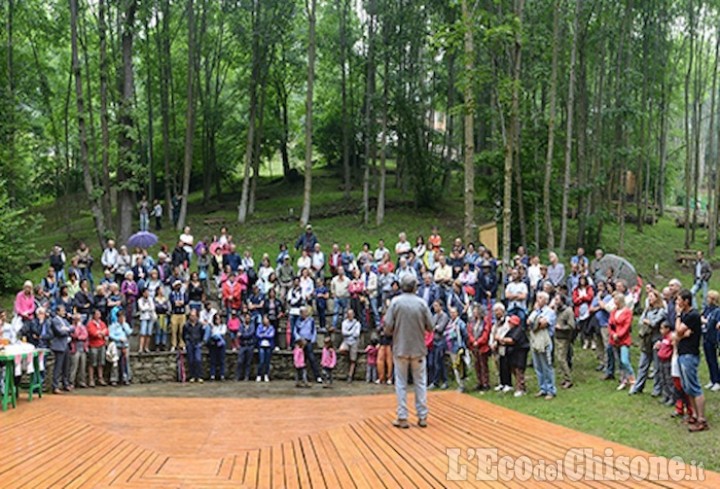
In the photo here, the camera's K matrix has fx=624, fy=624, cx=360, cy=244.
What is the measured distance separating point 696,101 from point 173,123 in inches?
906

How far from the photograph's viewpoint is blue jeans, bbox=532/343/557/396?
9.00 m

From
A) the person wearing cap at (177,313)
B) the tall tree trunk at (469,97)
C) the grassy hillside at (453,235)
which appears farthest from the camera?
the person wearing cap at (177,313)

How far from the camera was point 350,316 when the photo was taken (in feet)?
42.1

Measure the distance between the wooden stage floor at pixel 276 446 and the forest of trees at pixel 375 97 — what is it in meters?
7.31

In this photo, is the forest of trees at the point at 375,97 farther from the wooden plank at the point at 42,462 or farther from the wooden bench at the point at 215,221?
the wooden plank at the point at 42,462

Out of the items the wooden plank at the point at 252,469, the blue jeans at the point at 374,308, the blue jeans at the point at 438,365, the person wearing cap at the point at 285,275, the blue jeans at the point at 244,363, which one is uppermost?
the person wearing cap at the point at 285,275

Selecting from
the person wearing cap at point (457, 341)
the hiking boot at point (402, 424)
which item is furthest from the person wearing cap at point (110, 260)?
the hiking boot at point (402, 424)

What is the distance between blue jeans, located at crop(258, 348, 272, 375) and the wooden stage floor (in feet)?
11.1

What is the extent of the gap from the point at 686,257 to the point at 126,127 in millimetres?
19446

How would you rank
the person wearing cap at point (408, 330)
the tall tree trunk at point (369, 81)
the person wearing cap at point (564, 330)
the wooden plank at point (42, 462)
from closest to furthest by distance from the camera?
the wooden plank at point (42, 462) < the person wearing cap at point (408, 330) < the person wearing cap at point (564, 330) < the tall tree trunk at point (369, 81)

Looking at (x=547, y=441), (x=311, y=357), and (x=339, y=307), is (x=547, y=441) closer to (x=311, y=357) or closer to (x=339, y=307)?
(x=311, y=357)

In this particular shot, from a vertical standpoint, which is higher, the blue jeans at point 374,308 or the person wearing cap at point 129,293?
the person wearing cap at point 129,293

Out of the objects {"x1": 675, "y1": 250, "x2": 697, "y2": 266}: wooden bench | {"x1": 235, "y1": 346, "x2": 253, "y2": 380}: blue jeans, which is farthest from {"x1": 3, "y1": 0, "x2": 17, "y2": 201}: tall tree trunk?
{"x1": 675, "y1": 250, "x2": 697, "y2": 266}: wooden bench

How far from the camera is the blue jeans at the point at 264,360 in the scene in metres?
12.9
